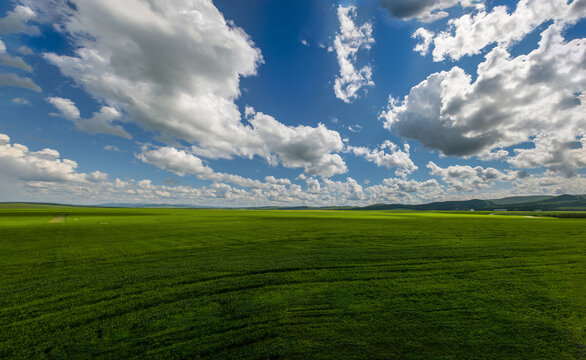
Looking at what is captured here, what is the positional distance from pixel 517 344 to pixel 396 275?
5.78 meters

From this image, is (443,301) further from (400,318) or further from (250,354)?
(250,354)

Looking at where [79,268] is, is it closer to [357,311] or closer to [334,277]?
[334,277]

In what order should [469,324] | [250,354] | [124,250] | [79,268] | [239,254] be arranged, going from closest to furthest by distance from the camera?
[250,354] → [469,324] → [79,268] → [239,254] → [124,250]

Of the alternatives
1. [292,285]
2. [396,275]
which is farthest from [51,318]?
[396,275]

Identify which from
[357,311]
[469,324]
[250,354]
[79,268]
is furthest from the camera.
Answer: [79,268]

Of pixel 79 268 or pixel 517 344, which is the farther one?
pixel 79 268

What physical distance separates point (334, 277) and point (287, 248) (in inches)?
314

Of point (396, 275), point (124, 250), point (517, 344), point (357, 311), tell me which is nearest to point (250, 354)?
point (357, 311)

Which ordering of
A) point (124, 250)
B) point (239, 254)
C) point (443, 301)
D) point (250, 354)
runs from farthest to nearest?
point (124, 250), point (239, 254), point (443, 301), point (250, 354)

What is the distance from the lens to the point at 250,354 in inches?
253

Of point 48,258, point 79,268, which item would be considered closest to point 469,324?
point 79,268

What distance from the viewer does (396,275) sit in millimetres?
12484

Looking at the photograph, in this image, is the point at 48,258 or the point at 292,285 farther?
the point at 48,258

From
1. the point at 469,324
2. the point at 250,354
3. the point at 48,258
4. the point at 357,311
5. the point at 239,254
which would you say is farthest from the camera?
the point at 239,254
